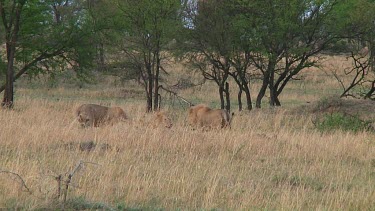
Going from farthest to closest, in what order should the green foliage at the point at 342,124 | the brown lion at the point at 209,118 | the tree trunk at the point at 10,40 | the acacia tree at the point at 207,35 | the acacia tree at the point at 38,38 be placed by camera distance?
the acacia tree at the point at 207,35, the acacia tree at the point at 38,38, the tree trunk at the point at 10,40, the green foliage at the point at 342,124, the brown lion at the point at 209,118

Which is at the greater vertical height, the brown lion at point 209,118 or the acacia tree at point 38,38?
the acacia tree at point 38,38

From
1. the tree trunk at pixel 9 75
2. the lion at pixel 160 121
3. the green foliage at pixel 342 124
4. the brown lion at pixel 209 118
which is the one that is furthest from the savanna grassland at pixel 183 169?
the tree trunk at pixel 9 75

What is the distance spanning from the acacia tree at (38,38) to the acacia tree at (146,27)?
4.44 ft

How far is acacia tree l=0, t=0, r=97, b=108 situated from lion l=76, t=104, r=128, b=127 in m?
5.33

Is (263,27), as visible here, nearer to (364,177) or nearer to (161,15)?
(161,15)

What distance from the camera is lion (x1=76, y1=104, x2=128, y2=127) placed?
47.9 ft

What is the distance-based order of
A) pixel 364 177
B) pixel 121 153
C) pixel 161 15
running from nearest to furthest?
1. pixel 364 177
2. pixel 121 153
3. pixel 161 15

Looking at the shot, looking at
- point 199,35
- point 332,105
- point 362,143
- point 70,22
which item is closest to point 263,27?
point 199,35

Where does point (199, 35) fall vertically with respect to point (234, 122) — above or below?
above

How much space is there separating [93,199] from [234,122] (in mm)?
10235

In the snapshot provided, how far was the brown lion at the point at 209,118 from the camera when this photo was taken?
14398 millimetres

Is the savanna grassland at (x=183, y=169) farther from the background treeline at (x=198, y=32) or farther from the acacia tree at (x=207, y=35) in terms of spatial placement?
the acacia tree at (x=207, y=35)

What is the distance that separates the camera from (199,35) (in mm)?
20906

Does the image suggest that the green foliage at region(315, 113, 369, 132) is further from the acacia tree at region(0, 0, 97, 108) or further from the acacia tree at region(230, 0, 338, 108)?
the acacia tree at region(0, 0, 97, 108)
